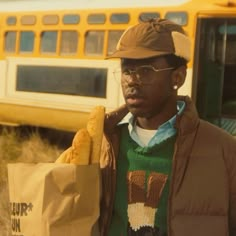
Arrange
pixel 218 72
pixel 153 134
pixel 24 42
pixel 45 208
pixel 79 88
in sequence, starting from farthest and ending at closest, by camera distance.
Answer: pixel 24 42, pixel 79 88, pixel 218 72, pixel 153 134, pixel 45 208

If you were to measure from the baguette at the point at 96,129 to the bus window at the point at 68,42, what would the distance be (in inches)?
275

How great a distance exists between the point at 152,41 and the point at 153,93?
177 mm

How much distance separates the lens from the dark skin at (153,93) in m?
2.15

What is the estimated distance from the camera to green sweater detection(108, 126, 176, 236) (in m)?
2.14

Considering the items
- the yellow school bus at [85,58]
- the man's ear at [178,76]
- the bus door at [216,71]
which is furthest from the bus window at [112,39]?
the man's ear at [178,76]

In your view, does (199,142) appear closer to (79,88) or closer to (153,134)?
(153,134)

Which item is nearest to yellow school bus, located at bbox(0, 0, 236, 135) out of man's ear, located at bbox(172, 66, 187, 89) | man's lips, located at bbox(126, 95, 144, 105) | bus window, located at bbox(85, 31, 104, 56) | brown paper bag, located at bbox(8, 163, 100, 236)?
bus window, located at bbox(85, 31, 104, 56)

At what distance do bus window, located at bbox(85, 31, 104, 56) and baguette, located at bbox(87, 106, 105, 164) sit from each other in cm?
664

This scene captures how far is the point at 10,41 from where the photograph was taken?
10133 mm

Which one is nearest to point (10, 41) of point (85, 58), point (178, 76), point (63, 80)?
point (63, 80)

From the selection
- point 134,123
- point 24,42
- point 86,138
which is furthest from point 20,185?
point 24,42

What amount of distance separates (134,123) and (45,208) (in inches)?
18.2

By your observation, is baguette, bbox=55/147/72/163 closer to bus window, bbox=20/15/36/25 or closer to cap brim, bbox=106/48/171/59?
cap brim, bbox=106/48/171/59

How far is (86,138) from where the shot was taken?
6.97 feet
